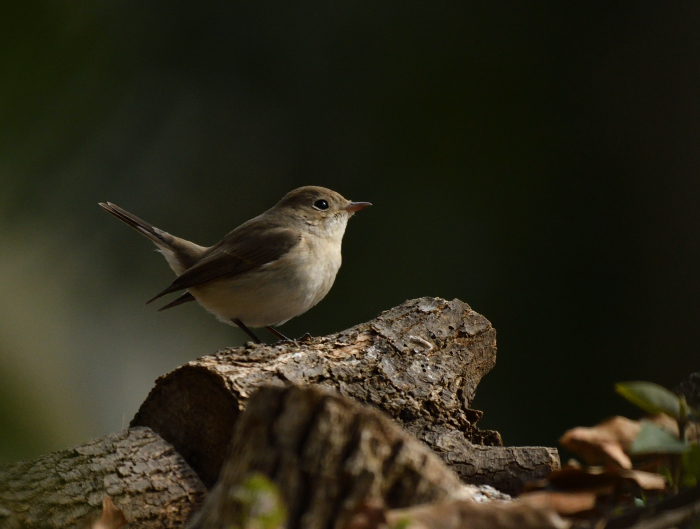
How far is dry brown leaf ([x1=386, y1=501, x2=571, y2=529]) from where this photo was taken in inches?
43.4

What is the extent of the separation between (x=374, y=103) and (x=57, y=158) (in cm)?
248

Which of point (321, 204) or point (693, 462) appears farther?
point (321, 204)

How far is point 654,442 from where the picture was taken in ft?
4.10

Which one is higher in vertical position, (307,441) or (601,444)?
(601,444)

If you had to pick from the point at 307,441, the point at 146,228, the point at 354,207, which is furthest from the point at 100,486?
the point at 354,207

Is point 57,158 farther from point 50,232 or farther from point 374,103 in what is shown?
point 374,103

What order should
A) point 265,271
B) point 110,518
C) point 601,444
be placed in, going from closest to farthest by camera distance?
point 601,444, point 110,518, point 265,271

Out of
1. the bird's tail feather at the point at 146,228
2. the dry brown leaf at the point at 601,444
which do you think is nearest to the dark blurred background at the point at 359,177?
the bird's tail feather at the point at 146,228

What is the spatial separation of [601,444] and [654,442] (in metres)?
0.24

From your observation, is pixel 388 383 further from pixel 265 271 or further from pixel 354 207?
pixel 354 207

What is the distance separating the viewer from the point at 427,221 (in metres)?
5.62

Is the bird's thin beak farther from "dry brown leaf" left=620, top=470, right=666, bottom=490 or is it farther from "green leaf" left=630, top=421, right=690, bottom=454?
"green leaf" left=630, top=421, right=690, bottom=454

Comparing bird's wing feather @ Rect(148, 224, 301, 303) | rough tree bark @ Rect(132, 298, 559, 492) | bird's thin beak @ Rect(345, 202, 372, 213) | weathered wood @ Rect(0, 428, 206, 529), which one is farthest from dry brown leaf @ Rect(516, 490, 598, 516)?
bird's thin beak @ Rect(345, 202, 372, 213)

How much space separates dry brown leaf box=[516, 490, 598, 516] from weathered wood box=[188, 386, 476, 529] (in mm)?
156
